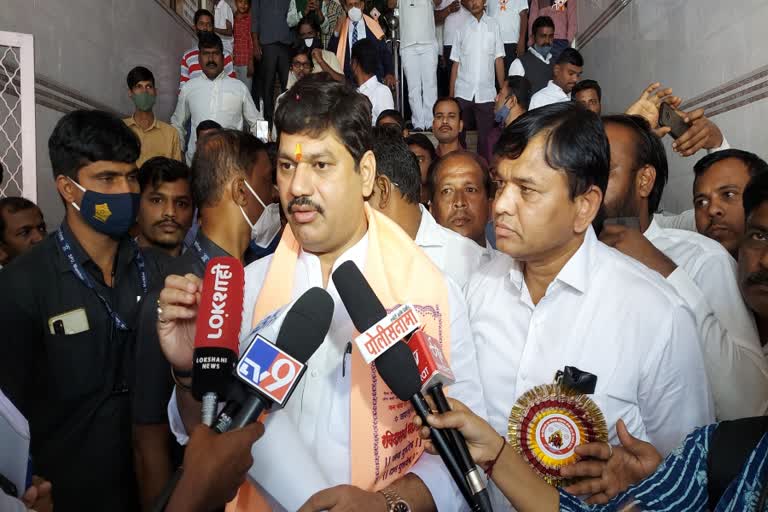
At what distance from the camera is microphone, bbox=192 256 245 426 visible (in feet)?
4.03

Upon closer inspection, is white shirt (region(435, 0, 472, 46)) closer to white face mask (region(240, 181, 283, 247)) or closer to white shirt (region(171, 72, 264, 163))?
white shirt (region(171, 72, 264, 163))

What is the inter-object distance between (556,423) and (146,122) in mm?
6254

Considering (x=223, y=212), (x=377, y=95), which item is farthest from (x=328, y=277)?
(x=377, y=95)

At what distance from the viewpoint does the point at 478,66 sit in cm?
813

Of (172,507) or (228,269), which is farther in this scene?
(228,269)

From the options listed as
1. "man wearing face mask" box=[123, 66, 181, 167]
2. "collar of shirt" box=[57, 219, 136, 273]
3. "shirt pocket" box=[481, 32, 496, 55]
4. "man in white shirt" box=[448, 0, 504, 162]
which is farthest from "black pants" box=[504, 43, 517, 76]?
"collar of shirt" box=[57, 219, 136, 273]

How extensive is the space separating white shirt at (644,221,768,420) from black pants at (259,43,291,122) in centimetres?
694

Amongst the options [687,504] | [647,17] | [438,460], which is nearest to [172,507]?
[438,460]

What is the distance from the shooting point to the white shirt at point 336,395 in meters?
1.73

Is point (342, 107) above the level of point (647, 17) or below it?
below

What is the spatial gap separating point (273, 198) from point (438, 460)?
1.67 meters

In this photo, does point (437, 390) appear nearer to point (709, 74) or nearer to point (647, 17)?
point (709, 74)

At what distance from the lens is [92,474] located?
239cm

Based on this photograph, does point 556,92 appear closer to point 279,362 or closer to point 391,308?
point 391,308
